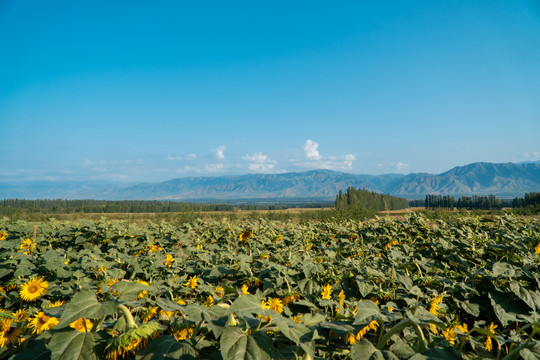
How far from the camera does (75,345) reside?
4.15 ft

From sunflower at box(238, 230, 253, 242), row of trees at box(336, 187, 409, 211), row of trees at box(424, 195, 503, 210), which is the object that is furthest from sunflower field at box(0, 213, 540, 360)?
row of trees at box(424, 195, 503, 210)

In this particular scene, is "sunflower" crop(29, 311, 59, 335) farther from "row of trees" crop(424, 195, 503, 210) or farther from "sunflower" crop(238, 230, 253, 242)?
"row of trees" crop(424, 195, 503, 210)

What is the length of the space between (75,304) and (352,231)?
5691 mm

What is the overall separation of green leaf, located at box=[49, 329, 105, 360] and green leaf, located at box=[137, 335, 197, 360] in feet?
0.68

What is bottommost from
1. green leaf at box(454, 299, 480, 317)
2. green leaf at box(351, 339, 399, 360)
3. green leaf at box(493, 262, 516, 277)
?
green leaf at box(454, 299, 480, 317)

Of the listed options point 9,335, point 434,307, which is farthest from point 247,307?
point 434,307

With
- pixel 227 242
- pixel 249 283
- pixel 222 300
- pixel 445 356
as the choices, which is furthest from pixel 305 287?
pixel 227 242

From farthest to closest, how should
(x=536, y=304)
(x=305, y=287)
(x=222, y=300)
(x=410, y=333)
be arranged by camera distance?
(x=305, y=287) → (x=536, y=304) → (x=222, y=300) → (x=410, y=333)

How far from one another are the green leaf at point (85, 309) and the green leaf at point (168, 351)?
28 centimetres

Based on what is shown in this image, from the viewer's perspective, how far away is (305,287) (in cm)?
295

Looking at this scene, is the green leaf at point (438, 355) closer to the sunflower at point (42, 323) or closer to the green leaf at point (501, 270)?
the sunflower at point (42, 323)

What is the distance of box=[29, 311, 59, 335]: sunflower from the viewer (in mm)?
1671

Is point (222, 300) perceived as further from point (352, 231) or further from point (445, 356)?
point (352, 231)

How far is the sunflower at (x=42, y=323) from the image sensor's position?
1.67 metres
